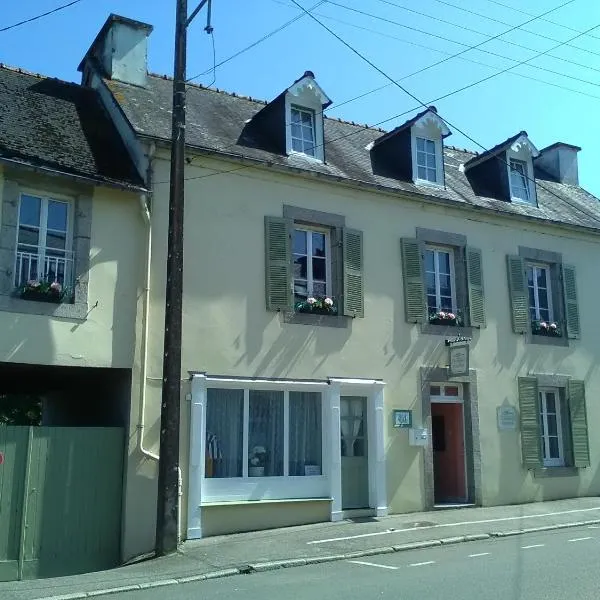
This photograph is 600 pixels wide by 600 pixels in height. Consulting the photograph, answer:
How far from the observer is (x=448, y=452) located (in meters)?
15.4

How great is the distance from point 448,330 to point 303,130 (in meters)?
4.90

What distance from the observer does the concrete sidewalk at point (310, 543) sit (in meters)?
9.15

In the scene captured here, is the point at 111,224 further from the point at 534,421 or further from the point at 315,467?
the point at 534,421

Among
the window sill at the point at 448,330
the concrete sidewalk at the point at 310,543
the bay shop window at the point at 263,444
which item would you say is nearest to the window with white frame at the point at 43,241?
the bay shop window at the point at 263,444

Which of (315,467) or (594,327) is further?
(594,327)

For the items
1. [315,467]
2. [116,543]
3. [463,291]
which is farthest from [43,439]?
[463,291]

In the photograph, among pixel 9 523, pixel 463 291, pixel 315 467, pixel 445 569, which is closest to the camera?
pixel 445 569

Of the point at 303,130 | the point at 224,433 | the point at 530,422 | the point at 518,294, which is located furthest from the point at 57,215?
the point at 530,422

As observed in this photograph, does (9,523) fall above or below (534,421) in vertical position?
below

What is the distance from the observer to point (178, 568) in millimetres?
9711

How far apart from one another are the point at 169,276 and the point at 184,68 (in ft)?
10.5

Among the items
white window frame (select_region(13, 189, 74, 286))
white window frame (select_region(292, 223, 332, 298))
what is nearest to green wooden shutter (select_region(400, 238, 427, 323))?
white window frame (select_region(292, 223, 332, 298))

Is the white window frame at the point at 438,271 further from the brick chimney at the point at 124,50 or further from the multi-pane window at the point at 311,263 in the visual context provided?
the brick chimney at the point at 124,50

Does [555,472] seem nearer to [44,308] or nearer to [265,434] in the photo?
[265,434]
